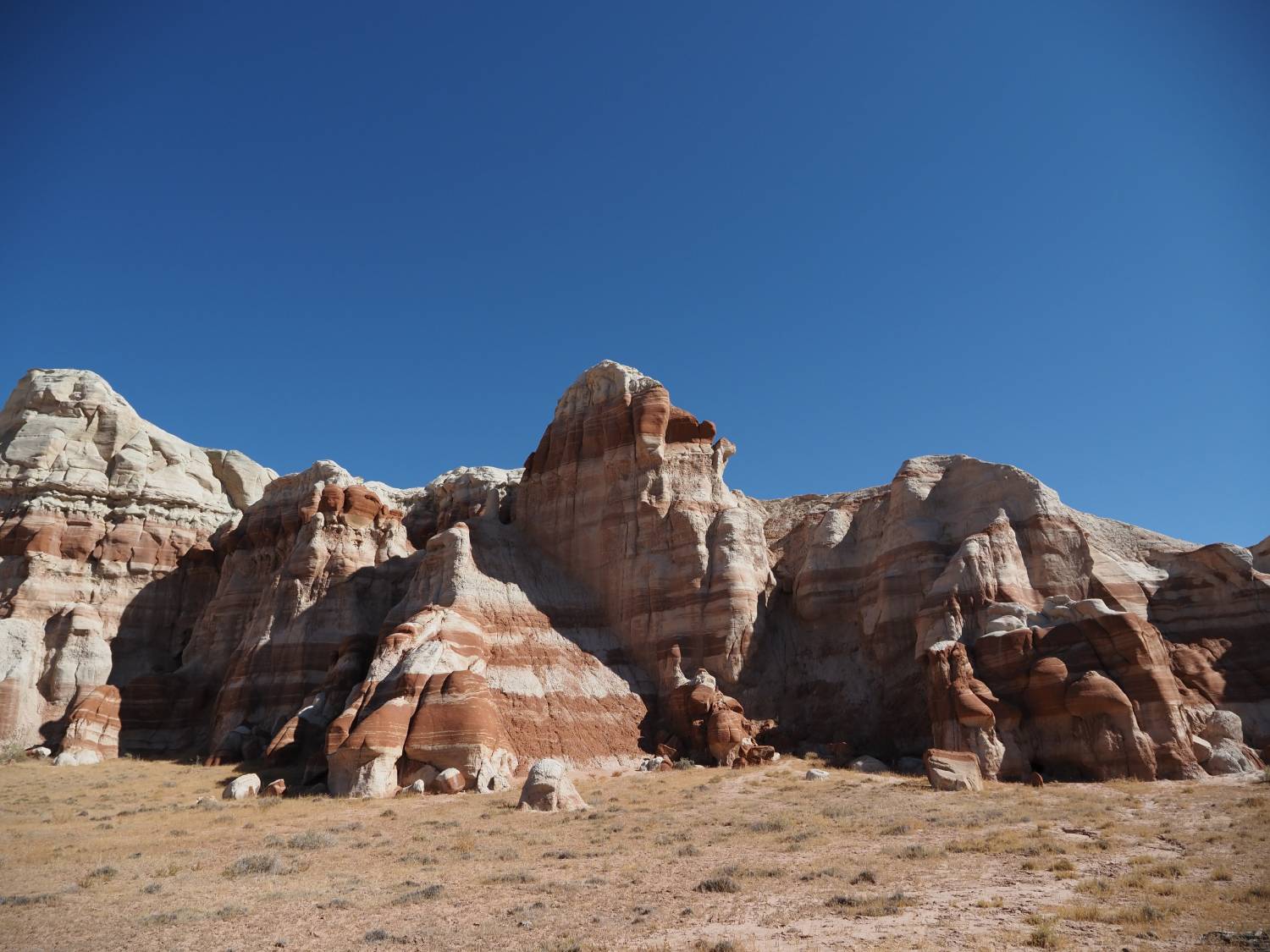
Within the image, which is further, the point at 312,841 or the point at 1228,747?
the point at 1228,747

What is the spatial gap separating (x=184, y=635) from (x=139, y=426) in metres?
18.3

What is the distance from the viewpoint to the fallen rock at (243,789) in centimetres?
2870


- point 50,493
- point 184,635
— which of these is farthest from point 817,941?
point 50,493

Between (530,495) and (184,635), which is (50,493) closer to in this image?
(184,635)

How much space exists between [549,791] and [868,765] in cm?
1347

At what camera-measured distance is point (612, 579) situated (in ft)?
136

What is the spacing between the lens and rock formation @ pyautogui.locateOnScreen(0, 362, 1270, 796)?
28531 millimetres

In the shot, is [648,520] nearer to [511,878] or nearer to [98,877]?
[511,878]

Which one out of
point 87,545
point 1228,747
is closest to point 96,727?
point 87,545

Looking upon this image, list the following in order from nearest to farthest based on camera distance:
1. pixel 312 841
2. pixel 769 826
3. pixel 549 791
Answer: pixel 312 841, pixel 769 826, pixel 549 791

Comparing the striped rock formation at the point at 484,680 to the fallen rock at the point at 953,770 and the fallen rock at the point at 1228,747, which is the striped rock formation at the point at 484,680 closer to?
the fallen rock at the point at 953,770

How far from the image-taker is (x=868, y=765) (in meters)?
30.7

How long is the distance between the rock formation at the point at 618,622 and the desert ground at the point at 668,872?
3888 millimetres

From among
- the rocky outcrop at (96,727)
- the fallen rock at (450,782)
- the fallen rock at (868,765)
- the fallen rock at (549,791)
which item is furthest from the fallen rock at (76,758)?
the fallen rock at (868,765)
